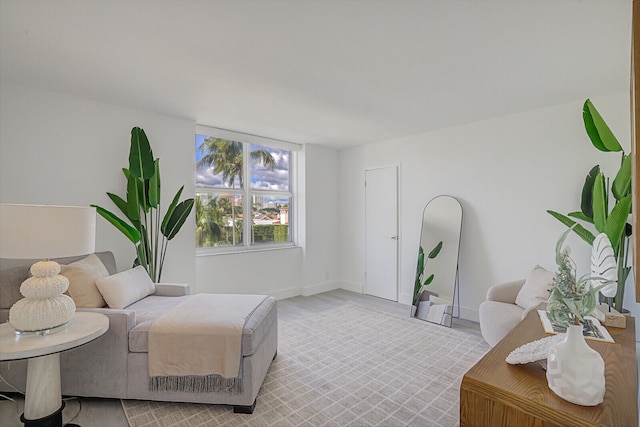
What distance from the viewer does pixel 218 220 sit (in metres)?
4.14

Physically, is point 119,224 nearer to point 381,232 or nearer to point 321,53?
point 321,53

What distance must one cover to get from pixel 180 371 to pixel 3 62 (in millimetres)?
2557

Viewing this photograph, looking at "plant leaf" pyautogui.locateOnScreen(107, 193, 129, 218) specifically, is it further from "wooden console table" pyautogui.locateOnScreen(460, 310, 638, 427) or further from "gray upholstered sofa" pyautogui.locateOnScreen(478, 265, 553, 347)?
"gray upholstered sofa" pyautogui.locateOnScreen(478, 265, 553, 347)

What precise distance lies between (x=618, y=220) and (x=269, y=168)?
12.9ft

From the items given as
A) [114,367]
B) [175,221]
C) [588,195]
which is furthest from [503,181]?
[114,367]

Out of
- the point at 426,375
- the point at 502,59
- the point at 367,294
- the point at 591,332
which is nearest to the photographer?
the point at 591,332

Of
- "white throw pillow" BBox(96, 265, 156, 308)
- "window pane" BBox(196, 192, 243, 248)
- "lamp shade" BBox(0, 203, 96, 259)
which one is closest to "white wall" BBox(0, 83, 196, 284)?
"window pane" BBox(196, 192, 243, 248)

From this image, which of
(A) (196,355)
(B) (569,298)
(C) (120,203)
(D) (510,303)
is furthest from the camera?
(C) (120,203)

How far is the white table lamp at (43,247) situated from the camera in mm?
1522

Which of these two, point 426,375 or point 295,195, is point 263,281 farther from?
point 426,375

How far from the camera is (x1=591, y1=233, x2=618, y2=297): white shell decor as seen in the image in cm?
196

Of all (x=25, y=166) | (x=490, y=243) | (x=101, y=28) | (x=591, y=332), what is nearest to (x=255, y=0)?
(x=101, y=28)

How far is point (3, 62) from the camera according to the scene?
88.4 inches

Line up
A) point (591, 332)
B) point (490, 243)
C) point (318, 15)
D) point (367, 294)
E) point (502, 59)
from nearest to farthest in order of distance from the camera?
point (591, 332) → point (318, 15) → point (502, 59) → point (490, 243) → point (367, 294)
